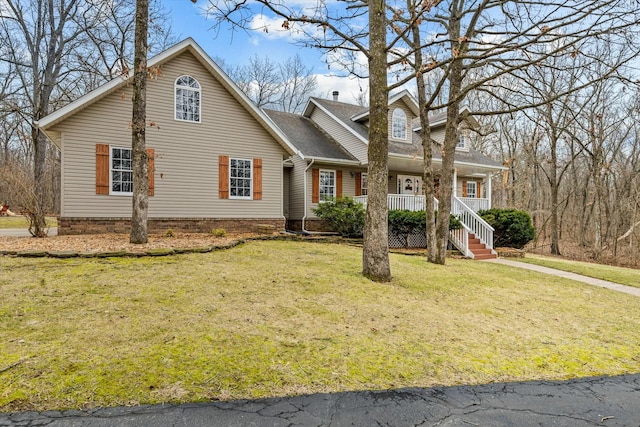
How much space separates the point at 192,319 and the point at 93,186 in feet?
28.0

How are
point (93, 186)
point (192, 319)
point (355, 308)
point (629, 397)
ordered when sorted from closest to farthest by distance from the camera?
point (629, 397), point (192, 319), point (355, 308), point (93, 186)

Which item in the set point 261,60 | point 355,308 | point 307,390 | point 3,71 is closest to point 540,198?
point 261,60

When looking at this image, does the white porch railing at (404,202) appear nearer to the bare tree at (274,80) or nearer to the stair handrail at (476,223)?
the stair handrail at (476,223)

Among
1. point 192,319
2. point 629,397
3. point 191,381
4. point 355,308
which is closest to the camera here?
point 191,381

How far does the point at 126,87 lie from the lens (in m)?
11.0

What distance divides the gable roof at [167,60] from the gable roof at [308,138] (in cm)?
195

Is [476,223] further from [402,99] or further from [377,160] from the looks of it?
[377,160]

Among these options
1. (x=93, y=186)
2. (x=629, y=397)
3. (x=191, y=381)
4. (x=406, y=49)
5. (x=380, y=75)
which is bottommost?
(x=629, y=397)

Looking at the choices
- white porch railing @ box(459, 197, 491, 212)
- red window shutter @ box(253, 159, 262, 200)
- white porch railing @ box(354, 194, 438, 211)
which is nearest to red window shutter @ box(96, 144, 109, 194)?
red window shutter @ box(253, 159, 262, 200)

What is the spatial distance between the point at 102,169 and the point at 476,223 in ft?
41.7

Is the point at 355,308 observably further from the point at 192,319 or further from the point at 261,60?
the point at 261,60

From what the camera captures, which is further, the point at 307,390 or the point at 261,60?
the point at 261,60

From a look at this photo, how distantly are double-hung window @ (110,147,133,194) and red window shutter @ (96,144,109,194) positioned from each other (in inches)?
5.8

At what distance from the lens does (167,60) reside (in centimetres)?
1152
